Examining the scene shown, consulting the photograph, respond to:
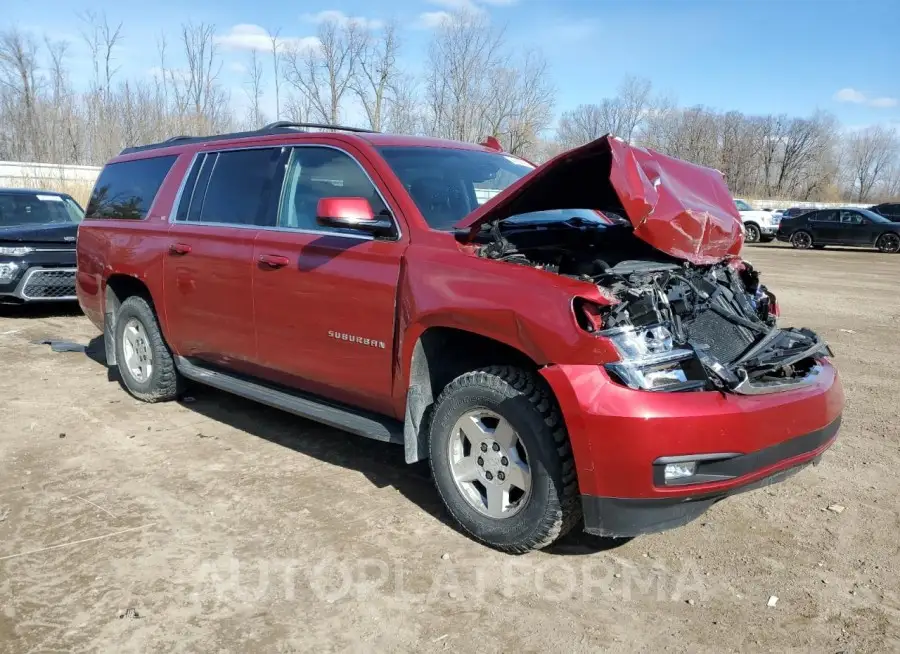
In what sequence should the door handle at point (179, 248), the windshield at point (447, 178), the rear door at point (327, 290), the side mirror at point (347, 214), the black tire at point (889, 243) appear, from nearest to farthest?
the side mirror at point (347, 214) → the rear door at point (327, 290) → the windshield at point (447, 178) → the door handle at point (179, 248) → the black tire at point (889, 243)

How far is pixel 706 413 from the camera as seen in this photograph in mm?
2922

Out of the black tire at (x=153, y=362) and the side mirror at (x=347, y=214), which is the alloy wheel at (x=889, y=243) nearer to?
the black tire at (x=153, y=362)

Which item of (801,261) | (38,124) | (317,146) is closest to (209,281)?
(317,146)

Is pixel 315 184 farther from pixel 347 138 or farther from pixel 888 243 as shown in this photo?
pixel 888 243

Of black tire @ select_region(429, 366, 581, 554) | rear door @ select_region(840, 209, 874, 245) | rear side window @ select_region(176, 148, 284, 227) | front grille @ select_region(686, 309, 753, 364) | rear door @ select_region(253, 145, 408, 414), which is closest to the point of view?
black tire @ select_region(429, 366, 581, 554)

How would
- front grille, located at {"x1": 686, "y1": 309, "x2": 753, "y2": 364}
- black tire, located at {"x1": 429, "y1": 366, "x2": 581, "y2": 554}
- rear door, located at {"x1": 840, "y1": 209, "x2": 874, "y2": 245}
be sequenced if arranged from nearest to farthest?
1. black tire, located at {"x1": 429, "y1": 366, "x2": 581, "y2": 554}
2. front grille, located at {"x1": 686, "y1": 309, "x2": 753, "y2": 364}
3. rear door, located at {"x1": 840, "y1": 209, "x2": 874, "y2": 245}

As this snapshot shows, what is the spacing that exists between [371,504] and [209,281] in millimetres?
1926

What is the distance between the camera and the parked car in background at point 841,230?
25.6m

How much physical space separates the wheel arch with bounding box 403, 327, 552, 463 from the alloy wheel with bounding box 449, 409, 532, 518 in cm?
25

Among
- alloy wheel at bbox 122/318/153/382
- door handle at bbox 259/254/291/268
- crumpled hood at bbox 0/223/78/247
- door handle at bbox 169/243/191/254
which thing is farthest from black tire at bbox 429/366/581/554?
crumpled hood at bbox 0/223/78/247

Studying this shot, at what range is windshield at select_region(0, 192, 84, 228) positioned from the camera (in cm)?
1015

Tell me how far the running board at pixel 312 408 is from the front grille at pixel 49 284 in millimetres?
5005

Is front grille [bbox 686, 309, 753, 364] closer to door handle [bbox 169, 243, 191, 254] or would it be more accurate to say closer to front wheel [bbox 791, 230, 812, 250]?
door handle [bbox 169, 243, 191, 254]

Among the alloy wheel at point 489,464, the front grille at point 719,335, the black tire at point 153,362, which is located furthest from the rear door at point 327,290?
the front grille at point 719,335
